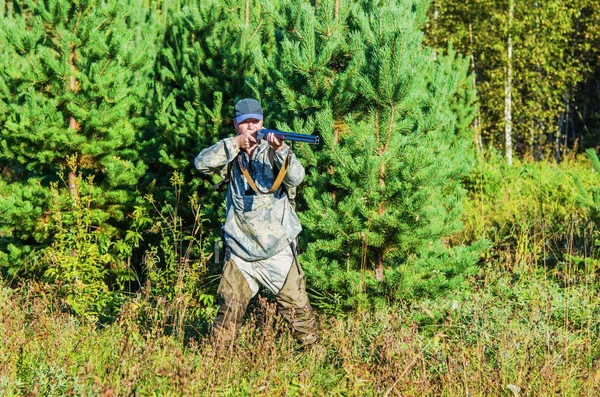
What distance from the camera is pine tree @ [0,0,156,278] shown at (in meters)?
6.97

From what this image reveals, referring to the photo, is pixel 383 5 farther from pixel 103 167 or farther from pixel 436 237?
pixel 103 167

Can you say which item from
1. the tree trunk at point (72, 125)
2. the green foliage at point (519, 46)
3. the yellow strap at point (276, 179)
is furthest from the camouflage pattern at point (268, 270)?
the green foliage at point (519, 46)

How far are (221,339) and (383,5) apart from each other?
2984mm

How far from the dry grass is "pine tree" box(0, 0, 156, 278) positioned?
192 centimetres

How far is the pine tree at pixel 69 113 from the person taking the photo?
22.9 feet

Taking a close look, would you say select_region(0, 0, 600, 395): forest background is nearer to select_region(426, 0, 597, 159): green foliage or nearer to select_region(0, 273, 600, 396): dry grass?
select_region(0, 273, 600, 396): dry grass

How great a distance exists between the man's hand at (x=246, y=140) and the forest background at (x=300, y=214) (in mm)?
818

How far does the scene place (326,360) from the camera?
→ 4.74m

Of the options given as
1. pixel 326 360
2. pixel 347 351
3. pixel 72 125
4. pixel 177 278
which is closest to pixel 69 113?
pixel 72 125

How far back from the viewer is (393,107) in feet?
17.4

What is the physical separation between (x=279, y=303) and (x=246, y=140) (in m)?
1.15

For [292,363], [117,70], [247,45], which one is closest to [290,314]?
[292,363]

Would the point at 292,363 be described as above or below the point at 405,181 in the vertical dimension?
below

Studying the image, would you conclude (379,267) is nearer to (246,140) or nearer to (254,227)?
(254,227)
